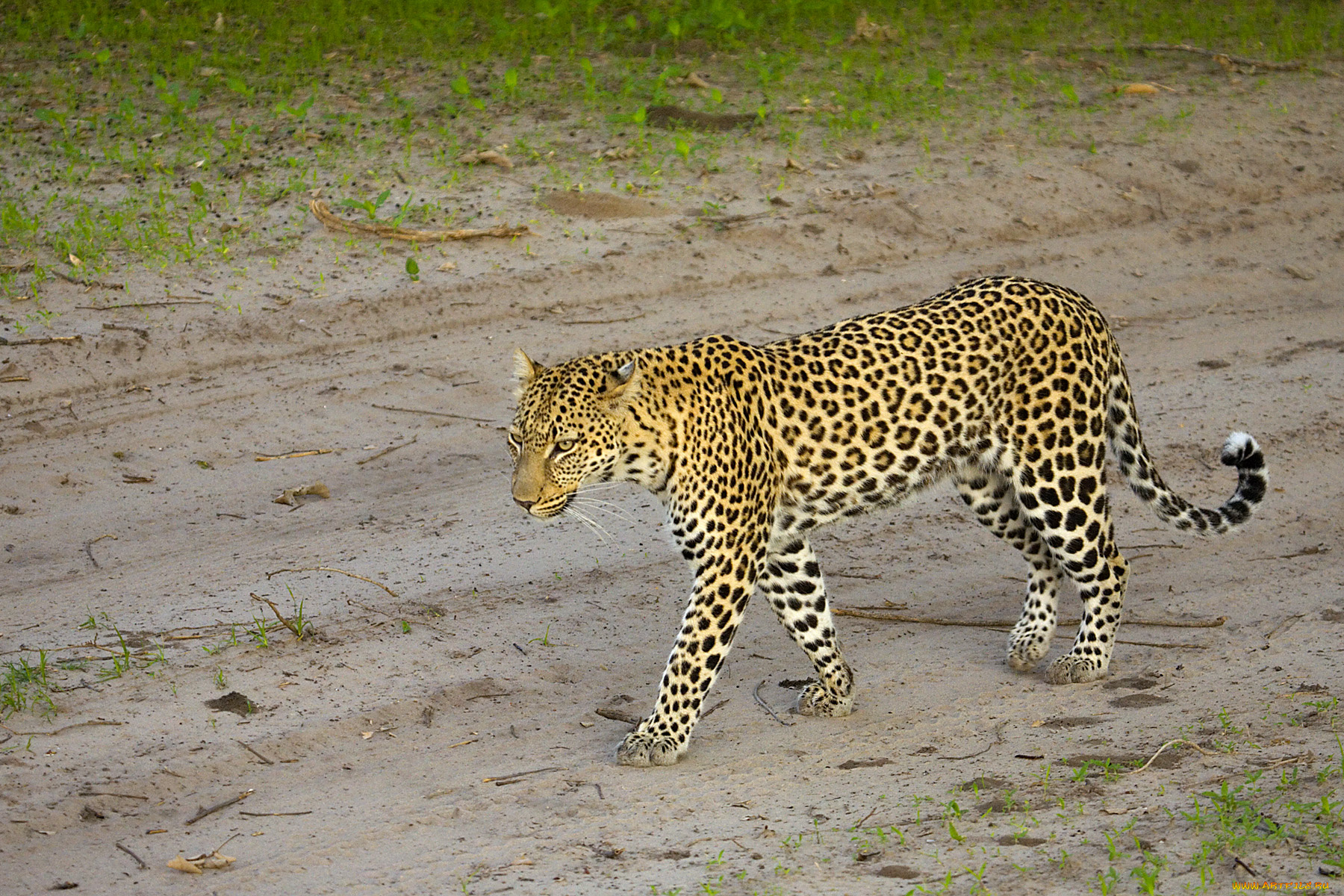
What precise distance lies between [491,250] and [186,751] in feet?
18.6

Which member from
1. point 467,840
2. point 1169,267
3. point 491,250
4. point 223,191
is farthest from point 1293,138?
point 467,840

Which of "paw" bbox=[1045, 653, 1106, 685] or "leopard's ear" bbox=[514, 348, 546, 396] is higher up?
Answer: "leopard's ear" bbox=[514, 348, 546, 396]

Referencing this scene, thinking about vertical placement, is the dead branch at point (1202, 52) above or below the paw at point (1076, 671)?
above

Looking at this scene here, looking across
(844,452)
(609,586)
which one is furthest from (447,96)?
(844,452)

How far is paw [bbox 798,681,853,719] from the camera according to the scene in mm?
6562

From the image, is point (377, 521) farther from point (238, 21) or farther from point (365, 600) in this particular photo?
point (238, 21)

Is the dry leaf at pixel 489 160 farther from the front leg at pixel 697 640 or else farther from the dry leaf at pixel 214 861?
the dry leaf at pixel 214 861

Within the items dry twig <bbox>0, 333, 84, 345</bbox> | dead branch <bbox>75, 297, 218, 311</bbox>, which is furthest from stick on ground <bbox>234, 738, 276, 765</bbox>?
dead branch <bbox>75, 297, 218, 311</bbox>

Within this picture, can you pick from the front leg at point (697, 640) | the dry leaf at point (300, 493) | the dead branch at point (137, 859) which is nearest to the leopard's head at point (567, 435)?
the front leg at point (697, 640)

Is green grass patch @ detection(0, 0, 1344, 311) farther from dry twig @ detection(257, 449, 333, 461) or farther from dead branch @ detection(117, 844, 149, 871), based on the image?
dead branch @ detection(117, 844, 149, 871)

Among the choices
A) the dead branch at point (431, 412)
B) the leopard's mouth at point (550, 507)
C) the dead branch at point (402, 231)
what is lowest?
the dead branch at point (431, 412)

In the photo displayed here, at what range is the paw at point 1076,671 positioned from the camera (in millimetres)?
6766

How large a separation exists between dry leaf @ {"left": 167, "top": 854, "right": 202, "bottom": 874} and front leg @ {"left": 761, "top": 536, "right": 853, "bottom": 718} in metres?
2.51

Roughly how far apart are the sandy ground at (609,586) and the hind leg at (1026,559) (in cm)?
15
